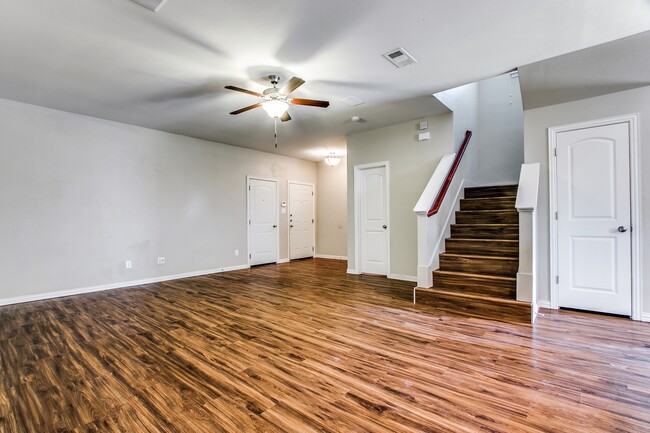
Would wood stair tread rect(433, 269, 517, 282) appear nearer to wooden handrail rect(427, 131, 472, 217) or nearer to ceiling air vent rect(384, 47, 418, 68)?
wooden handrail rect(427, 131, 472, 217)

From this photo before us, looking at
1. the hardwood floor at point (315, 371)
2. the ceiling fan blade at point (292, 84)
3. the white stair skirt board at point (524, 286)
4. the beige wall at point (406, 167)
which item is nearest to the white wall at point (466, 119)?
the beige wall at point (406, 167)

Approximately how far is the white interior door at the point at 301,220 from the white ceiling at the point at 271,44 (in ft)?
12.4

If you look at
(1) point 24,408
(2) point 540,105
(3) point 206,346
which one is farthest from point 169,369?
(2) point 540,105

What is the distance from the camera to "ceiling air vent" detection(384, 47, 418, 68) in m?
2.90

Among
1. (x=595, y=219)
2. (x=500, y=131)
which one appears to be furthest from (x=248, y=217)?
(x=595, y=219)

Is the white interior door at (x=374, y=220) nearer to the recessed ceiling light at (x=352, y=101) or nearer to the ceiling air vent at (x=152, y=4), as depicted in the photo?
the recessed ceiling light at (x=352, y=101)

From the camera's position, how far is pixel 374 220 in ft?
18.5

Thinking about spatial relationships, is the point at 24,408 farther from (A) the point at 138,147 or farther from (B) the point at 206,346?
(A) the point at 138,147

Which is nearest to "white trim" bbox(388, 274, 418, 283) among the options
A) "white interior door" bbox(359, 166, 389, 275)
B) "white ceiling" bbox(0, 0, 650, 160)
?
"white interior door" bbox(359, 166, 389, 275)

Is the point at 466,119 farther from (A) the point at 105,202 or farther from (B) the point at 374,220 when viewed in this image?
(A) the point at 105,202

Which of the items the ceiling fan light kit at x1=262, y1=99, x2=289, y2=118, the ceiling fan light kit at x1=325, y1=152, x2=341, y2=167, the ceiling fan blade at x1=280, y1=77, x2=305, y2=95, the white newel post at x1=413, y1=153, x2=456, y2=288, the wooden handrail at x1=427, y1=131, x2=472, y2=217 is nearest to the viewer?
the ceiling fan blade at x1=280, y1=77, x2=305, y2=95

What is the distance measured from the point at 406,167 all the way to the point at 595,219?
2.61 meters

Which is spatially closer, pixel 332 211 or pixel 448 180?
pixel 448 180

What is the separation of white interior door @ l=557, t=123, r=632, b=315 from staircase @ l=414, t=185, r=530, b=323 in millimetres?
594
